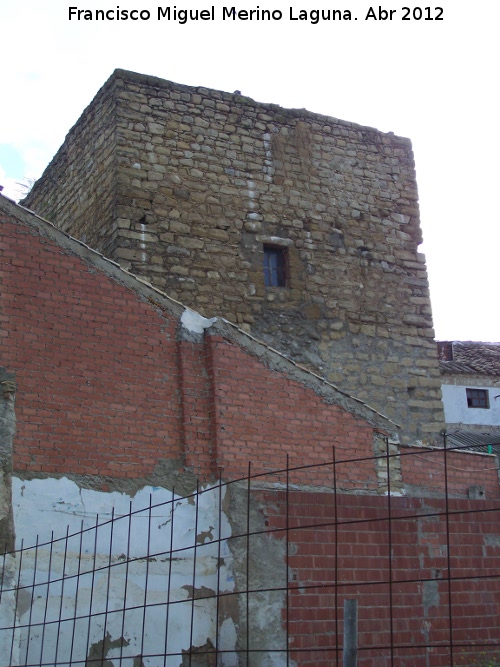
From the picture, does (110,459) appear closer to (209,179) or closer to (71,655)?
(71,655)

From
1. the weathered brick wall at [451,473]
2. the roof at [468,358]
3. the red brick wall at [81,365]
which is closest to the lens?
the red brick wall at [81,365]

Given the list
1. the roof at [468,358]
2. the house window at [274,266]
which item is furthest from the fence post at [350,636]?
the roof at [468,358]

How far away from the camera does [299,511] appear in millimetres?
8000

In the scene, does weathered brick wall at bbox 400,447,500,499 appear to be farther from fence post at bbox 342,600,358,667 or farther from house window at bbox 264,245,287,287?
fence post at bbox 342,600,358,667

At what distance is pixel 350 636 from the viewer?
13.8 ft

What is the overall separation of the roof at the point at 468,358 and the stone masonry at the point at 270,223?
18502mm

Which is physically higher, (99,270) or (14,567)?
(99,270)

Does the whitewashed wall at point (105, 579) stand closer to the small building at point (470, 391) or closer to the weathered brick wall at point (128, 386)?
the weathered brick wall at point (128, 386)

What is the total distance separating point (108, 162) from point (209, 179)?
1.43m

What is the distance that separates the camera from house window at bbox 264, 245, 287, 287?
40.3 ft

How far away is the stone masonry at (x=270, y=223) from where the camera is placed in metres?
11.8

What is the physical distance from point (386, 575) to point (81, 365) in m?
3.44

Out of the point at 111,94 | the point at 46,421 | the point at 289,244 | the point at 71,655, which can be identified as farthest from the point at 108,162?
the point at 71,655

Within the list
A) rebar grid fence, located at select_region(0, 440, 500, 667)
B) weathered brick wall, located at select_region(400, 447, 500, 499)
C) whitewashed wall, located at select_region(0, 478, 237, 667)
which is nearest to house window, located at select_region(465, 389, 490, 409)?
weathered brick wall, located at select_region(400, 447, 500, 499)
